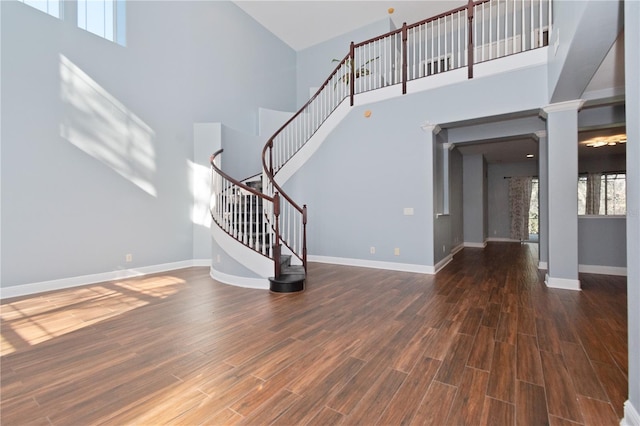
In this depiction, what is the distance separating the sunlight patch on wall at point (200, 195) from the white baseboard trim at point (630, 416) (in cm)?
A: 584

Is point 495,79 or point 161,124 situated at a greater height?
point 495,79

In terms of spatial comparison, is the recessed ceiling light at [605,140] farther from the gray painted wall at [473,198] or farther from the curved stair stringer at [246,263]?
the curved stair stringer at [246,263]

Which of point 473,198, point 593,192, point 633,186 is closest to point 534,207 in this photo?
point 593,192

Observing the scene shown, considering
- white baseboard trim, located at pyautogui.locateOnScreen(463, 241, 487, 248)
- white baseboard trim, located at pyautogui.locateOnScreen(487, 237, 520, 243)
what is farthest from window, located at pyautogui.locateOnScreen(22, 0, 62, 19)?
white baseboard trim, located at pyautogui.locateOnScreen(487, 237, 520, 243)

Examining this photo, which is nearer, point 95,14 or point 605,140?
point 95,14

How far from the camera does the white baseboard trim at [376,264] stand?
5035 millimetres

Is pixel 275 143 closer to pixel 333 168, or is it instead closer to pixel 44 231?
pixel 333 168

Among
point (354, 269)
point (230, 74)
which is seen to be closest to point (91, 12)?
point (230, 74)

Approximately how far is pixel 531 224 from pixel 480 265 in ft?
21.1

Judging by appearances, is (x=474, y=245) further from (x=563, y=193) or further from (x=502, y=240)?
(x=563, y=193)

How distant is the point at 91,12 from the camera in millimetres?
4574

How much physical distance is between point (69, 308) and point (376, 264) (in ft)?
14.7

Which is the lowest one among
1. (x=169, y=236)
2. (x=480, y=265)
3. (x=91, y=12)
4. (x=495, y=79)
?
(x=480, y=265)

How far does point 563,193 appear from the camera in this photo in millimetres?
Answer: 3994
